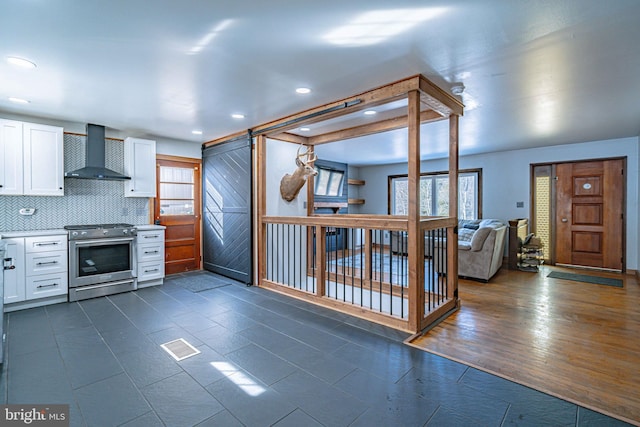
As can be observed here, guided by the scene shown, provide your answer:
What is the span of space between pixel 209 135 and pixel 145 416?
4392 mm

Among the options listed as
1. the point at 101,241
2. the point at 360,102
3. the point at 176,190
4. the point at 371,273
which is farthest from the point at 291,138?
the point at 101,241

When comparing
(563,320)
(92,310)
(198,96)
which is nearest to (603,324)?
(563,320)

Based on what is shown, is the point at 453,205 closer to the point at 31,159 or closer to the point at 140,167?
the point at 140,167

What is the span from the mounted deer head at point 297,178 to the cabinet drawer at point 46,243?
303cm

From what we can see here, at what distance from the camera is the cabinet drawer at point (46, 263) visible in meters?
3.70

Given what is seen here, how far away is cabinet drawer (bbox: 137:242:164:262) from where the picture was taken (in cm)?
458

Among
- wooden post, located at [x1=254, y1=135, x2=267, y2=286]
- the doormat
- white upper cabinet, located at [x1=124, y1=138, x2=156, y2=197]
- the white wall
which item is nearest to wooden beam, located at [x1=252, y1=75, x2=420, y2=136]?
wooden post, located at [x1=254, y1=135, x2=267, y2=286]

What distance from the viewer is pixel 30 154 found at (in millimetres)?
3906

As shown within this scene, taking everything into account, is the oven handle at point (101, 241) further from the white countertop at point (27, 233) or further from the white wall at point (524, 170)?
the white wall at point (524, 170)

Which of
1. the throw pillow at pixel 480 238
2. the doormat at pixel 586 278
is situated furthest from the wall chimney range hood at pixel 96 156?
the doormat at pixel 586 278

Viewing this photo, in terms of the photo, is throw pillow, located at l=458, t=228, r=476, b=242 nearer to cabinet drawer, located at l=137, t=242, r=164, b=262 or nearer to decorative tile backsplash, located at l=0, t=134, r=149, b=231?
cabinet drawer, located at l=137, t=242, r=164, b=262

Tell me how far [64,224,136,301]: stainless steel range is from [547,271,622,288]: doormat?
22.6ft

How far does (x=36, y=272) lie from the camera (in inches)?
147

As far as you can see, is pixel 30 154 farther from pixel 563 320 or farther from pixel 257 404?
pixel 563 320
